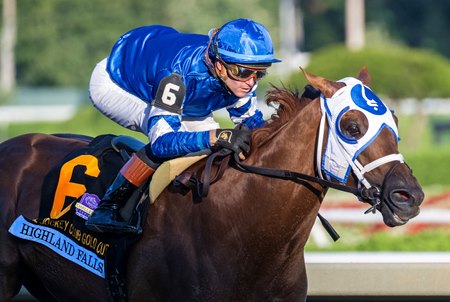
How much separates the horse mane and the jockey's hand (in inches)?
2.3

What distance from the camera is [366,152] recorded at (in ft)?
12.9

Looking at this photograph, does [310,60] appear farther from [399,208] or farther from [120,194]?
[399,208]

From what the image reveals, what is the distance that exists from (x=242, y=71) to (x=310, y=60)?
55.7 ft

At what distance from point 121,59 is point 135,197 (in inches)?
29.2

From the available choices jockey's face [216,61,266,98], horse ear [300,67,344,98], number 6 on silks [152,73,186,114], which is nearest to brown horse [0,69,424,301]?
horse ear [300,67,344,98]

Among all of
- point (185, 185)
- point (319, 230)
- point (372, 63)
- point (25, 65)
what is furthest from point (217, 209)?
point (25, 65)

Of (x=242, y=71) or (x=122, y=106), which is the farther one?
(x=122, y=106)

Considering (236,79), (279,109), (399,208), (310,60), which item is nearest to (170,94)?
(236,79)

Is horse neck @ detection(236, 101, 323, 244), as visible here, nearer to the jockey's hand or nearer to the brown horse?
the brown horse

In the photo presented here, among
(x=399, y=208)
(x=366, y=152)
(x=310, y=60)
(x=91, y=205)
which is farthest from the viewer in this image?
(x=310, y=60)

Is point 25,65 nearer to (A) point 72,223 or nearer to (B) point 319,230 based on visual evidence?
(B) point 319,230

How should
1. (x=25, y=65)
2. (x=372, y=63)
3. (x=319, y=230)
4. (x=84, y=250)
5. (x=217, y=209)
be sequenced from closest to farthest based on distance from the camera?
(x=217, y=209)
(x=84, y=250)
(x=319, y=230)
(x=372, y=63)
(x=25, y=65)

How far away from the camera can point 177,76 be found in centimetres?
434

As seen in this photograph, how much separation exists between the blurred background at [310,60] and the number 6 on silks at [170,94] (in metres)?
4.26
